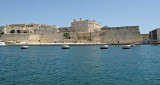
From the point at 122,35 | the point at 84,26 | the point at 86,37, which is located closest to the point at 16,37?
the point at 84,26

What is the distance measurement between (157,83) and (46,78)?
5.53 meters

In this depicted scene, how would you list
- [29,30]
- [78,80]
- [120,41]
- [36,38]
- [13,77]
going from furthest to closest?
[29,30] < [36,38] < [120,41] < [13,77] < [78,80]

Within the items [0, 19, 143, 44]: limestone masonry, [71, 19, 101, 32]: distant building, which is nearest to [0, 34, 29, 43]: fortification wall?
[0, 19, 143, 44]: limestone masonry

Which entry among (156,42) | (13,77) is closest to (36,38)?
(156,42)

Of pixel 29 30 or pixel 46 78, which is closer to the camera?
pixel 46 78

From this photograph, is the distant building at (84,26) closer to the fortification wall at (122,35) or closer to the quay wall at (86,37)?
the quay wall at (86,37)

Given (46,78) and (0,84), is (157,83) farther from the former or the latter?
(0,84)

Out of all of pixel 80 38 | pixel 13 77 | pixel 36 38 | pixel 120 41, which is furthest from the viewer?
pixel 36 38

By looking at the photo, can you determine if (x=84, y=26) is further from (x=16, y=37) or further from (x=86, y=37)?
(x=16, y=37)

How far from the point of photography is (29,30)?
248 feet

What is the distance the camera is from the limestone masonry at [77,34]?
191 ft

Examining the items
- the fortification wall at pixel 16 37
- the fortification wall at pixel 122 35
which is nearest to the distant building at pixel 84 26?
the fortification wall at pixel 122 35

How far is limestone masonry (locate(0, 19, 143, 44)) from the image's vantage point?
58312 millimetres

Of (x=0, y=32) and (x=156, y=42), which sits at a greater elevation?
(x=0, y=32)
